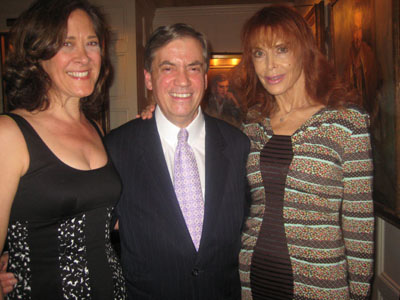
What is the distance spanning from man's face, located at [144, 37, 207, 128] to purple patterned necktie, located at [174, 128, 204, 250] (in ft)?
0.83

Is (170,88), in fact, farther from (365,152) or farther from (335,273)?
(335,273)

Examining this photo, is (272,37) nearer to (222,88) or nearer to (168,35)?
(168,35)

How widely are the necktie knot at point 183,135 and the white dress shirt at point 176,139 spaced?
29mm

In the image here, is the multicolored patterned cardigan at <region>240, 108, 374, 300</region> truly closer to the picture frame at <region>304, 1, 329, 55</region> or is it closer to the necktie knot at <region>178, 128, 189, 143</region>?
the necktie knot at <region>178, 128, 189, 143</region>

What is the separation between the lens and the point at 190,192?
149 cm

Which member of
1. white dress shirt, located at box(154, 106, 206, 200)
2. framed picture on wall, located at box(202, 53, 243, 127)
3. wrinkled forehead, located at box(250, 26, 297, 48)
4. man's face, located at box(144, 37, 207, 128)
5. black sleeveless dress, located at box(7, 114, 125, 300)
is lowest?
black sleeveless dress, located at box(7, 114, 125, 300)

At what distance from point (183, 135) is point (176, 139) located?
0.06 metres

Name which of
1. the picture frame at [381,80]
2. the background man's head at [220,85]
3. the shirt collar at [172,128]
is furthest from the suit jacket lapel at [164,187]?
the background man's head at [220,85]

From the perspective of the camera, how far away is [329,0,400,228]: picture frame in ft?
5.60

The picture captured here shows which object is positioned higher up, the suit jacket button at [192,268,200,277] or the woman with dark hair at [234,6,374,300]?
the woman with dark hair at [234,6,374,300]

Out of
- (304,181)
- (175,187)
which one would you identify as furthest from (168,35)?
(304,181)

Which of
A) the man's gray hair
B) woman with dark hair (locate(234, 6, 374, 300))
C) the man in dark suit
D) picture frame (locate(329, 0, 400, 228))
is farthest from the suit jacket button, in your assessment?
picture frame (locate(329, 0, 400, 228))

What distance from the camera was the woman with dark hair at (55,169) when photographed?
120cm

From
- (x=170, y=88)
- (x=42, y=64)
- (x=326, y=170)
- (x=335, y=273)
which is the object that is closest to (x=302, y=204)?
(x=326, y=170)
